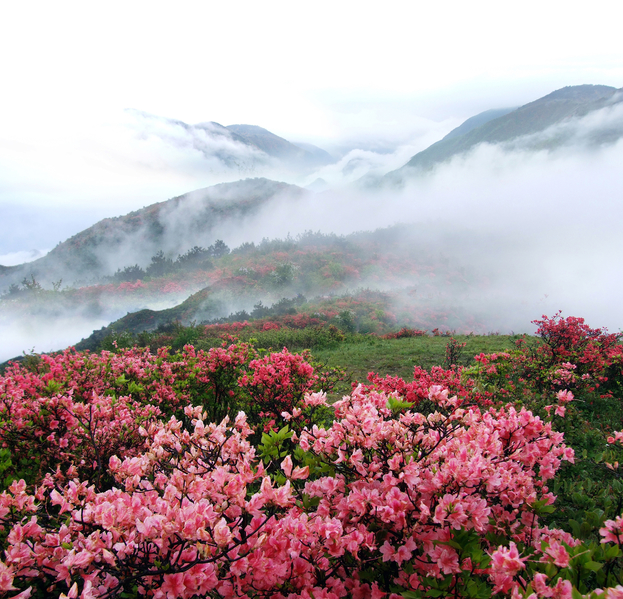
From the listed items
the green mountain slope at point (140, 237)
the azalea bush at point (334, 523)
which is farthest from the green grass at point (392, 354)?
the green mountain slope at point (140, 237)

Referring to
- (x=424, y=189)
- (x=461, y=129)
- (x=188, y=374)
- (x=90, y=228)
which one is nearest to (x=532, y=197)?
(x=424, y=189)

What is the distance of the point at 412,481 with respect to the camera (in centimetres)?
134

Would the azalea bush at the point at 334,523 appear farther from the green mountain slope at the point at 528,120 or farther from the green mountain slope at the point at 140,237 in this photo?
the green mountain slope at the point at 528,120

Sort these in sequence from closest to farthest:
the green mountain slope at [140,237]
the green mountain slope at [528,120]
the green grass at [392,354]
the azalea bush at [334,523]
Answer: the azalea bush at [334,523], the green grass at [392,354], the green mountain slope at [140,237], the green mountain slope at [528,120]

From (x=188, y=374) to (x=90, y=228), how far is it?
130 ft

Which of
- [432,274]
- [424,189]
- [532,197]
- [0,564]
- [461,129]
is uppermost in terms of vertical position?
[461,129]

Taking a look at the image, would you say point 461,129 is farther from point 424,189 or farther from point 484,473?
point 484,473

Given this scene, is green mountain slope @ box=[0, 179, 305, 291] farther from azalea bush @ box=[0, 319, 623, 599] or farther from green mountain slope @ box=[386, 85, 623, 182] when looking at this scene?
green mountain slope @ box=[386, 85, 623, 182]

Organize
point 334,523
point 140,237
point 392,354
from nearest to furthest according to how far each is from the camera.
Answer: point 334,523 < point 392,354 < point 140,237

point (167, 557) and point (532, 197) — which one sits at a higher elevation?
point (532, 197)

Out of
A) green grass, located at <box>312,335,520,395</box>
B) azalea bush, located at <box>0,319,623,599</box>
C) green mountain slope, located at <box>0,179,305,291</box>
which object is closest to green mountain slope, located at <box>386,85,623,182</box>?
green mountain slope, located at <box>0,179,305,291</box>

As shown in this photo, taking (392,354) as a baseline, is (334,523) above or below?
above

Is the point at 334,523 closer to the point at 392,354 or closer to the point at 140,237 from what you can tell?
the point at 392,354

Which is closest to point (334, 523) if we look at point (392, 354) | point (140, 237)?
point (392, 354)
